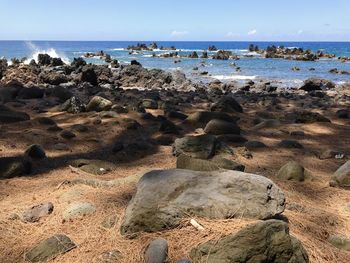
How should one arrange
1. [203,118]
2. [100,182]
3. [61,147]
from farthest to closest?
[203,118], [61,147], [100,182]

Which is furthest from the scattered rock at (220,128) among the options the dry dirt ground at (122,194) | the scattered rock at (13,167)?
the scattered rock at (13,167)

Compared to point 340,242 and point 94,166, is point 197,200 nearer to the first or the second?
point 340,242

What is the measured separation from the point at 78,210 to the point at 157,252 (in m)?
1.07

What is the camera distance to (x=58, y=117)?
27.3 feet

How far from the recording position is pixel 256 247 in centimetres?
249

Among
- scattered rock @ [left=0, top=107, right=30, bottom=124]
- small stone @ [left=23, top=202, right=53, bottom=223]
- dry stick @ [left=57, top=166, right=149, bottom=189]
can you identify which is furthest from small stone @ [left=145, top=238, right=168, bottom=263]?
scattered rock @ [left=0, top=107, right=30, bottom=124]

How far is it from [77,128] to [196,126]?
2240 mm

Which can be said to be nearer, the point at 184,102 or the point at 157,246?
the point at 157,246

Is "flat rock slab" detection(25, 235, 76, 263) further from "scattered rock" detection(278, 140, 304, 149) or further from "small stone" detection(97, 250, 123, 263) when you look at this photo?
"scattered rock" detection(278, 140, 304, 149)

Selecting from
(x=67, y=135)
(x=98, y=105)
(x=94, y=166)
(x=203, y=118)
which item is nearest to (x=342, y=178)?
(x=94, y=166)

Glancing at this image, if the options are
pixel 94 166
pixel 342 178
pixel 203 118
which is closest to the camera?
pixel 342 178

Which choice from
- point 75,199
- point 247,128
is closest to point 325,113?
point 247,128

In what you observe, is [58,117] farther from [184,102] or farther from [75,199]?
[75,199]

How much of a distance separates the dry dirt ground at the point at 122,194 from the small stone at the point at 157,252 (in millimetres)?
49
